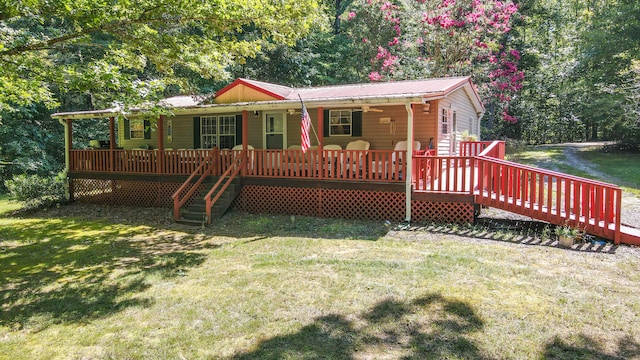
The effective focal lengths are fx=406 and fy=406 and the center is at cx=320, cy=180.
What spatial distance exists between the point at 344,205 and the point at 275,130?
16.0ft

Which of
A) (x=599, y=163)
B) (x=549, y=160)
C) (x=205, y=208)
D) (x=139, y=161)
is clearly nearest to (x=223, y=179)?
(x=205, y=208)

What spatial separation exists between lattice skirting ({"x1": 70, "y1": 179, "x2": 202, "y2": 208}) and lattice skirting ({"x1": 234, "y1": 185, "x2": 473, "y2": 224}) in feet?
9.35

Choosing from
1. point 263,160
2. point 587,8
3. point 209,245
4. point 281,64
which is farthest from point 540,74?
point 209,245

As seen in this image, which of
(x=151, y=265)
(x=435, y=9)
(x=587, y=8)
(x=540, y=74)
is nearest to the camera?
(x=151, y=265)

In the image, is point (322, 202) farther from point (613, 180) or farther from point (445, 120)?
point (613, 180)

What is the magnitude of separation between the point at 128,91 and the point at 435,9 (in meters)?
16.2

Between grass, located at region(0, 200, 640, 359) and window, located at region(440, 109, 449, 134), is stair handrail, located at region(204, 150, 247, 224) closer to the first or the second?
grass, located at region(0, 200, 640, 359)

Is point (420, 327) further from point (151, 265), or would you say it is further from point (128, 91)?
point (128, 91)

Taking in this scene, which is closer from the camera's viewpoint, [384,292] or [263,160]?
[384,292]

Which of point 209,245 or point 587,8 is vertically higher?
point 587,8

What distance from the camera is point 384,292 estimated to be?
5035 millimetres

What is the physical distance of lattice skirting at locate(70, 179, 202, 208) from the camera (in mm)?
12727

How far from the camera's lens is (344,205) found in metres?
10.2

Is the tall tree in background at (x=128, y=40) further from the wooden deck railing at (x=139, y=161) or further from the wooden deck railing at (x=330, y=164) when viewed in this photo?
the wooden deck railing at (x=330, y=164)
